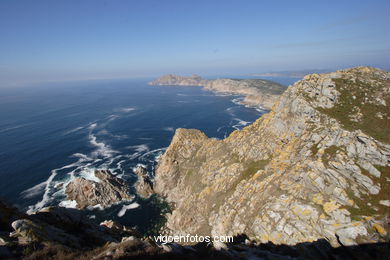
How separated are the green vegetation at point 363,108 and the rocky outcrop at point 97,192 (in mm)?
65402

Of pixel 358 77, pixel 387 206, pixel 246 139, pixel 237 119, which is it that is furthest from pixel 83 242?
pixel 237 119

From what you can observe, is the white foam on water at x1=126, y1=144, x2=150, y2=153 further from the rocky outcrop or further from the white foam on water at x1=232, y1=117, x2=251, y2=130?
the white foam on water at x1=232, y1=117, x2=251, y2=130

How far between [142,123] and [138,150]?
53661 mm

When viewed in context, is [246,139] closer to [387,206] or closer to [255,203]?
[255,203]

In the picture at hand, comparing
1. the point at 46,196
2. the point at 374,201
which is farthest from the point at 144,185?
the point at 374,201

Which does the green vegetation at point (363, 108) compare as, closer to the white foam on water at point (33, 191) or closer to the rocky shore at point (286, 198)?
the rocky shore at point (286, 198)

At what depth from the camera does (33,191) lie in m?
69.8

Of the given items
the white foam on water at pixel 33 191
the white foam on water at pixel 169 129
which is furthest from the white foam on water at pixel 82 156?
the white foam on water at pixel 169 129

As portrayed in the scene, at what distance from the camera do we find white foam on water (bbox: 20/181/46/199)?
222ft

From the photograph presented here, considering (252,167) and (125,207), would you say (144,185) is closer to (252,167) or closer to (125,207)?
(125,207)

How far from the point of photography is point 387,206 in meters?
22.8

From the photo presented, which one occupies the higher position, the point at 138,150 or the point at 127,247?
the point at 127,247

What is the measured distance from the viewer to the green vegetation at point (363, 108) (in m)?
32.7

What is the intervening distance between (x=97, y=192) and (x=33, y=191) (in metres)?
25.7
